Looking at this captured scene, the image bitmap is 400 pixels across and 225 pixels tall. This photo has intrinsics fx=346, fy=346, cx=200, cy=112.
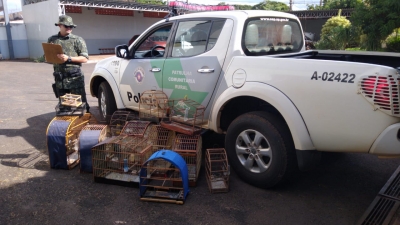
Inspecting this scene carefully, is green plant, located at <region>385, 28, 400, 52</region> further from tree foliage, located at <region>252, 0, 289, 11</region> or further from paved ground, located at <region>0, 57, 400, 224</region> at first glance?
tree foliage, located at <region>252, 0, 289, 11</region>

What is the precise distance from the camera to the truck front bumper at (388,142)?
9.77 feet

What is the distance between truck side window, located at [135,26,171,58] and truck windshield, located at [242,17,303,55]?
1.32m

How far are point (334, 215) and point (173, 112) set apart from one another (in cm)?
242

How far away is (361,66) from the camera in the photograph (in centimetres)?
301

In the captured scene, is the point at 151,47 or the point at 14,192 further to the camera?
the point at 151,47

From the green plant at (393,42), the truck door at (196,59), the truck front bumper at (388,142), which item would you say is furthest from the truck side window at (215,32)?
the green plant at (393,42)

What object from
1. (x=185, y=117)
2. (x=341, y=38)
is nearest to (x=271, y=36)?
(x=185, y=117)

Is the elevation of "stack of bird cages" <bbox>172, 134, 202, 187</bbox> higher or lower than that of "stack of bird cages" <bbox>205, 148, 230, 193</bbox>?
higher

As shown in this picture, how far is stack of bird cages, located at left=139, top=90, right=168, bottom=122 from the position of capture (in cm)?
483

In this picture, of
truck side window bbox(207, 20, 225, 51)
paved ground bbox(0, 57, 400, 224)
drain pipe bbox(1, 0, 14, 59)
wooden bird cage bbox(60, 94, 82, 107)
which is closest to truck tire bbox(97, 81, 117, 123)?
wooden bird cage bbox(60, 94, 82, 107)

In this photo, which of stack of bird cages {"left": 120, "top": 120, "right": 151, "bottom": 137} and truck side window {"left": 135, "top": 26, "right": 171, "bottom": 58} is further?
truck side window {"left": 135, "top": 26, "right": 171, "bottom": 58}

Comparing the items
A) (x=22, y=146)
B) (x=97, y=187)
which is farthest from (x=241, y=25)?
(x=22, y=146)

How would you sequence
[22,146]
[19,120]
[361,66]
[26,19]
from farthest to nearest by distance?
[26,19] → [19,120] → [22,146] → [361,66]

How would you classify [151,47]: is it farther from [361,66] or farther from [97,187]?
[361,66]
